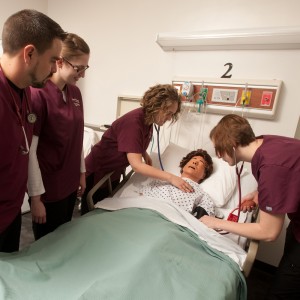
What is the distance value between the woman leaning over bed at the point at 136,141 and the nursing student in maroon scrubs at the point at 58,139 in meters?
0.29

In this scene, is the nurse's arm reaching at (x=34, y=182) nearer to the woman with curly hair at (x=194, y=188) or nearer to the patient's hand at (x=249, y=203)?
the woman with curly hair at (x=194, y=188)

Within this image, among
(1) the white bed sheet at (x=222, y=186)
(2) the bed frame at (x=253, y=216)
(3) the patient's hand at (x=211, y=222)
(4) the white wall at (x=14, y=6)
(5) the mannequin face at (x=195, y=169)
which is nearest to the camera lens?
(2) the bed frame at (x=253, y=216)

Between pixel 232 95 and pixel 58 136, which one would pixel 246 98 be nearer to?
pixel 232 95

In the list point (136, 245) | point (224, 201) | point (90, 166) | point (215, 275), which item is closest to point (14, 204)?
point (136, 245)

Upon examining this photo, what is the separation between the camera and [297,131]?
178 centimetres

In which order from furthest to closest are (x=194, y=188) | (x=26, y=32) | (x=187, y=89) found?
1. (x=187, y=89)
2. (x=194, y=188)
3. (x=26, y=32)

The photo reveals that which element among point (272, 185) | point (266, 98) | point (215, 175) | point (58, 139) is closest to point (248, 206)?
point (215, 175)

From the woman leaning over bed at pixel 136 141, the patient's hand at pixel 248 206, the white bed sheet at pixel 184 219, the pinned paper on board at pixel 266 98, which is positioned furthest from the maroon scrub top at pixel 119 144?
the pinned paper on board at pixel 266 98

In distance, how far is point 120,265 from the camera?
0.93 m

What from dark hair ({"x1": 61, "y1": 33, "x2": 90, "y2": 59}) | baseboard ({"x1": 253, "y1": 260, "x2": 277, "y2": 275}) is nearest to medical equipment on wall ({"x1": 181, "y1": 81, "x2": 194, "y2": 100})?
dark hair ({"x1": 61, "y1": 33, "x2": 90, "y2": 59})

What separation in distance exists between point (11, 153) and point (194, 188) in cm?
116

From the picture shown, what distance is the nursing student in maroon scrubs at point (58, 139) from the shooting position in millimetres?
1156

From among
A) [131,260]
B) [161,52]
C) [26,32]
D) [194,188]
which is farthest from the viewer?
[161,52]

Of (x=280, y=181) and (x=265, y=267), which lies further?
(x=265, y=267)
